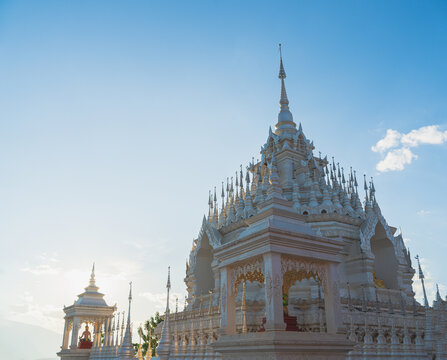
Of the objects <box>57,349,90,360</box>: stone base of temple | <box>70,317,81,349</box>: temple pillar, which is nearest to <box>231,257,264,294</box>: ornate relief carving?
<box>70,317,81,349</box>: temple pillar

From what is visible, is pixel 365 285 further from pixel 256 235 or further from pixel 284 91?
pixel 284 91

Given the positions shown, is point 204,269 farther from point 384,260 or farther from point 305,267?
point 305,267

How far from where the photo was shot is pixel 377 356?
16969 mm

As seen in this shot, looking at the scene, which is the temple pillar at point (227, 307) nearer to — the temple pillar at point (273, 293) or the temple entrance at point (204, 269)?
the temple pillar at point (273, 293)

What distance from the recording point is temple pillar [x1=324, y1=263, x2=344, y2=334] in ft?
35.0

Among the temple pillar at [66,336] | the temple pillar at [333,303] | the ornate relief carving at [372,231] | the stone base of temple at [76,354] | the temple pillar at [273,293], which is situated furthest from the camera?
the temple pillar at [66,336]

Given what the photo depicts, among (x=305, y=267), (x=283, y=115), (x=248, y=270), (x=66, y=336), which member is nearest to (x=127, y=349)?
(x=248, y=270)

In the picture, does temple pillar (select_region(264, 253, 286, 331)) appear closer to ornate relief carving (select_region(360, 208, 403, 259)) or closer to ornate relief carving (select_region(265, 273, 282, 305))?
ornate relief carving (select_region(265, 273, 282, 305))

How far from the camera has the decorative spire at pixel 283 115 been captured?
34.8 meters

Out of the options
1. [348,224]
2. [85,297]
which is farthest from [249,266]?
[85,297]

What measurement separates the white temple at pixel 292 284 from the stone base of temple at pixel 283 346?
0.10 ft

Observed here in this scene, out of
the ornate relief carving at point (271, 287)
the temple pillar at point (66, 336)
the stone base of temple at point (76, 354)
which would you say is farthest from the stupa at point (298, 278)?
the temple pillar at point (66, 336)

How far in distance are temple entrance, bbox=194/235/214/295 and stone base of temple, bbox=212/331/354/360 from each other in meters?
19.9

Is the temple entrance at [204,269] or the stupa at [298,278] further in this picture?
the temple entrance at [204,269]
